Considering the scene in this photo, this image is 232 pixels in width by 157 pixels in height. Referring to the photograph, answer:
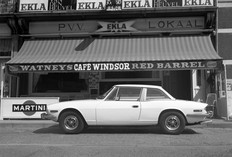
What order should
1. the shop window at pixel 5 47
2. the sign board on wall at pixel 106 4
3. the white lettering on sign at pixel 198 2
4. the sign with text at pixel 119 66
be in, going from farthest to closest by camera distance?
the shop window at pixel 5 47
the sign board on wall at pixel 106 4
the white lettering on sign at pixel 198 2
the sign with text at pixel 119 66

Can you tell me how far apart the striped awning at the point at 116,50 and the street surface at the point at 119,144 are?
3636mm

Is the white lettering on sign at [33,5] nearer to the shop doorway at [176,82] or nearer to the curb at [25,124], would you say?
the curb at [25,124]

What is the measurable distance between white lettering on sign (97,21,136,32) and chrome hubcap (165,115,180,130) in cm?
676

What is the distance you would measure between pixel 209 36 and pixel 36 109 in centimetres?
843

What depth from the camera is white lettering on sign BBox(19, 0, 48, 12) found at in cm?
1578

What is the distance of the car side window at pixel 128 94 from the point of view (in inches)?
401

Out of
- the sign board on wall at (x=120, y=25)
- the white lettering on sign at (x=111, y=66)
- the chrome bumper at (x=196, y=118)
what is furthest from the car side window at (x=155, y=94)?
the sign board on wall at (x=120, y=25)

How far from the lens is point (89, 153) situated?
7.14m

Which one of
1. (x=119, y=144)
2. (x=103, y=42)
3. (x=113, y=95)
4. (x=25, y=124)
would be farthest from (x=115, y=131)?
(x=103, y=42)

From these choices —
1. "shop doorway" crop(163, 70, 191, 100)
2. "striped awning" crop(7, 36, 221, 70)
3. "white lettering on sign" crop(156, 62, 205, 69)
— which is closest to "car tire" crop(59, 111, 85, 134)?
"striped awning" crop(7, 36, 221, 70)

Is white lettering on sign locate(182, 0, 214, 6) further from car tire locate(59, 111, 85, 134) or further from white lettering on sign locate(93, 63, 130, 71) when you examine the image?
car tire locate(59, 111, 85, 134)

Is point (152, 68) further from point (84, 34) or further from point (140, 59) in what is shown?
point (84, 34)

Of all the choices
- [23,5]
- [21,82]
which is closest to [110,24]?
[23,5]

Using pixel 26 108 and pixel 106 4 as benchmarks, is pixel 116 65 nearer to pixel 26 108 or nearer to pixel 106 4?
pixel 106 4
